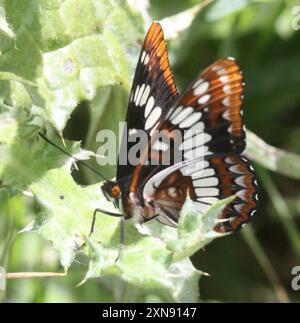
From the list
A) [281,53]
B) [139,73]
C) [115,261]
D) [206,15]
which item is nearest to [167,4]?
[206,15]

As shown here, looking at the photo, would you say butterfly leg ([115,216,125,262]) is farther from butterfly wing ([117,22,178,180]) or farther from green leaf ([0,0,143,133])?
green leaf ([0,0,143,133])

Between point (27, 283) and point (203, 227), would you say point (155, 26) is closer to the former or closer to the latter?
point (203, 227)

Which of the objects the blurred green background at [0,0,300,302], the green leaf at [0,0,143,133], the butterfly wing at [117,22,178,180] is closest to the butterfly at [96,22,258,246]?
the butterfly wing at [117,22,178,180]

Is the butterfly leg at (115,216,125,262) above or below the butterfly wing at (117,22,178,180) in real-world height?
below

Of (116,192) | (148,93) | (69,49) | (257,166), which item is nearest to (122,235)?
(116,192)

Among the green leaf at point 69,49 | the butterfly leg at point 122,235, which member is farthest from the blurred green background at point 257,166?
the butterfly leg at point 122,235

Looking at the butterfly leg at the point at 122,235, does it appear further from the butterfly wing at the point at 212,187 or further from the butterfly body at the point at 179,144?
the butterfly wing at the point at 212,187

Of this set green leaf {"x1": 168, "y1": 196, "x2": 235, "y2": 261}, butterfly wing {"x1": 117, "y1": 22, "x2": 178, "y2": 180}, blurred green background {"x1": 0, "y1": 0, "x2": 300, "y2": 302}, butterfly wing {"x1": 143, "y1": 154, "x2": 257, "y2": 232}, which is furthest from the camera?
blurred green background {"x1": 0, "y1": 0, "x2": 300, "y2": 302}
